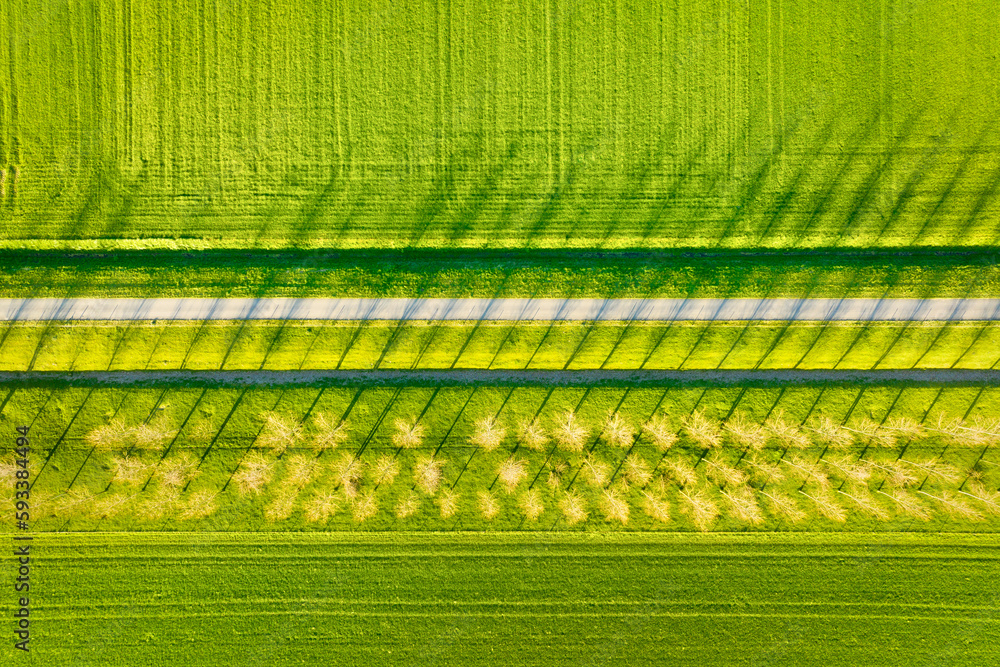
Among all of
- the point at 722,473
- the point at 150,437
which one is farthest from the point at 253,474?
the point at 722,473

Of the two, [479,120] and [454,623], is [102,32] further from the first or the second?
[454,623]

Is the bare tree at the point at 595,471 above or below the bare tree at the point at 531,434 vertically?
below

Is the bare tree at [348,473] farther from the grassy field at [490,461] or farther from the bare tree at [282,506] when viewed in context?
the bare tree at [282,506]

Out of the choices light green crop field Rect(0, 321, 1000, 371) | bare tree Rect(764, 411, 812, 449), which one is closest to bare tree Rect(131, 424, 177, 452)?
Answer: light green crop field Rect(0, 321, 1000, 371)

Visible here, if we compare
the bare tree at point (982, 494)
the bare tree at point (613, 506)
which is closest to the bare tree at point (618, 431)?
the bare tree at point (613, 506)

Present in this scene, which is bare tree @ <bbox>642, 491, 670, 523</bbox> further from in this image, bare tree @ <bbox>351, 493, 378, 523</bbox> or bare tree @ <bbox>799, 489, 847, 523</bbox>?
bare tree @ <bbox>351, 493, 378, 523</bbox>

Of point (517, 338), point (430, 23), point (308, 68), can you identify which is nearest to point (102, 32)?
point (308, 68)

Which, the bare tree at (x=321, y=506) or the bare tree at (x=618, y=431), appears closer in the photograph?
the bare tree at (x=321, y=506)
